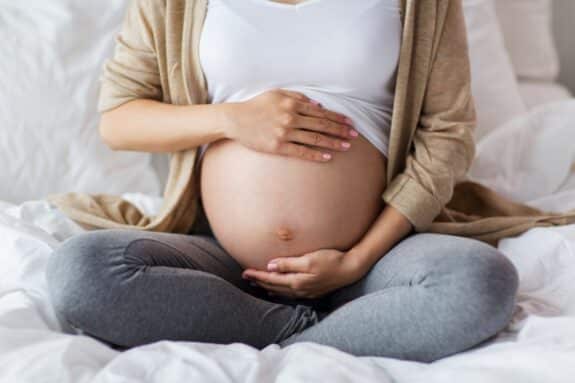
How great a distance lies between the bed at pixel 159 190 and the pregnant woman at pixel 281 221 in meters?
0.06

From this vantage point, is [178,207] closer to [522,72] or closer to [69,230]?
[69,230]

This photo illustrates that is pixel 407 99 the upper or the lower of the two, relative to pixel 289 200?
upper

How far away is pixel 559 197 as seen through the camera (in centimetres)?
138

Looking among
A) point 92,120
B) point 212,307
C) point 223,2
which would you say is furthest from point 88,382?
point 92,120

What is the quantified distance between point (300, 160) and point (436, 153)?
8.3 inches

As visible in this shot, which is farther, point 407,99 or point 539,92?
point 539,92

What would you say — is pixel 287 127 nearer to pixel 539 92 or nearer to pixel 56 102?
pixel 56 102

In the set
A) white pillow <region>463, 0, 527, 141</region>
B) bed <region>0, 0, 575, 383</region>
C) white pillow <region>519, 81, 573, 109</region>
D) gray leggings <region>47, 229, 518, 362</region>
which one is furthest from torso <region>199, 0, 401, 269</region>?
white pillow <region>519, 81, 573, 109</region>

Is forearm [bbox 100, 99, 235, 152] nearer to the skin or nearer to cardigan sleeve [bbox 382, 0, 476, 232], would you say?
the skin

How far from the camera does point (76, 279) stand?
972 millimetres

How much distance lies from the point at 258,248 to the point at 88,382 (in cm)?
37

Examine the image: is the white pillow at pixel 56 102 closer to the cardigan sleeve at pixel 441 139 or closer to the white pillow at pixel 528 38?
the cardigan sleeve at pixel 441 139

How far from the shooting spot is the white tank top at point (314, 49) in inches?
45.4

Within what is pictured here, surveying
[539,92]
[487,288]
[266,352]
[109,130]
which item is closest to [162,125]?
[109,130]
